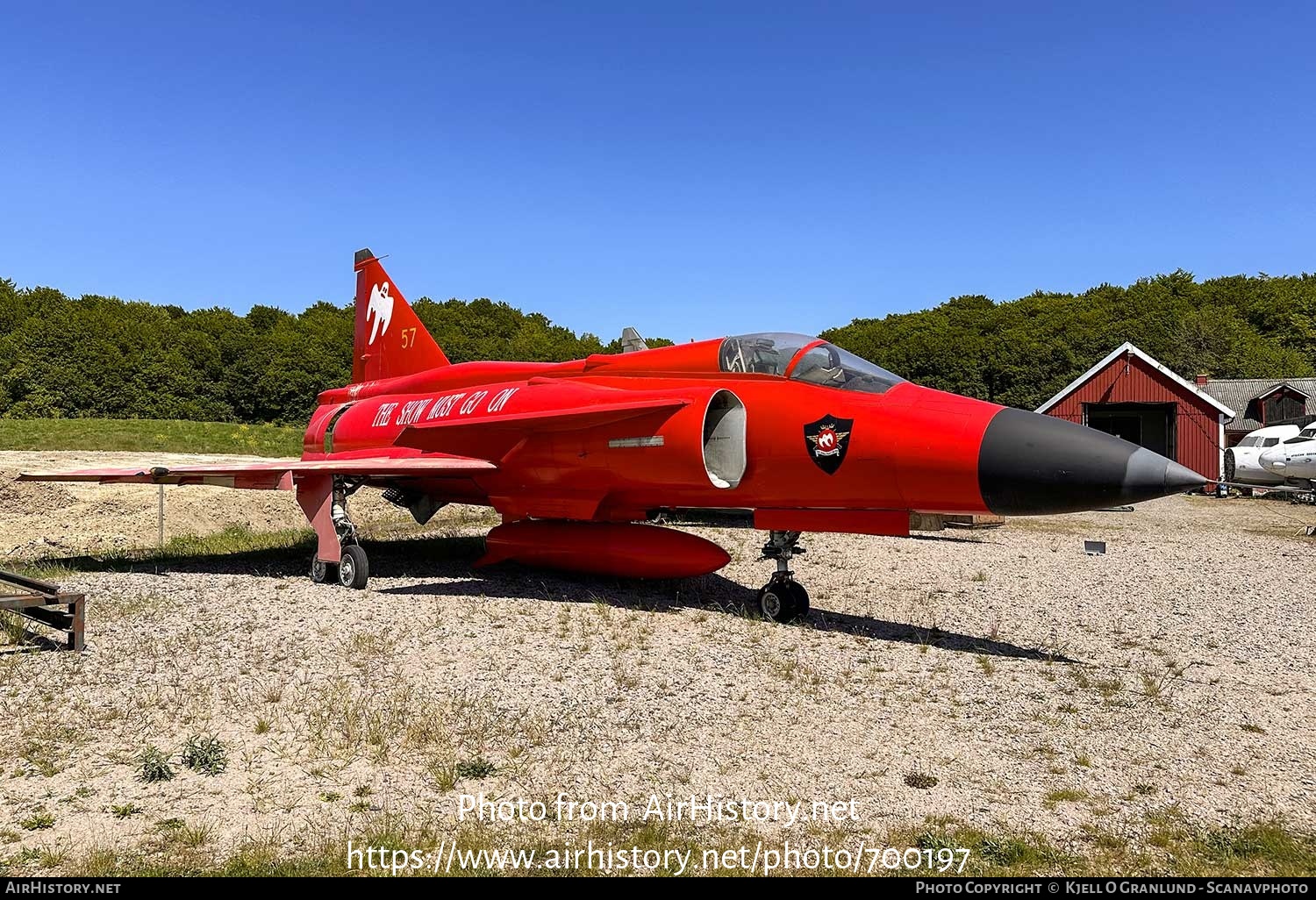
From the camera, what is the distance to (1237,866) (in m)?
3.57

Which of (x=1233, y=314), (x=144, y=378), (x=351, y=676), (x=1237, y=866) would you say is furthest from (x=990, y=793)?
(x=1233, y=314)

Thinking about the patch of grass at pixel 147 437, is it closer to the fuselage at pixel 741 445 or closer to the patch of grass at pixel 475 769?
the fuselage at pixel 741 445

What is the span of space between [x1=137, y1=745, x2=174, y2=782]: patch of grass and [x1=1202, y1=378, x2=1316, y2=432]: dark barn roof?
4110 cm

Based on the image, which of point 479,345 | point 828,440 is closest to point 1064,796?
point 828,440

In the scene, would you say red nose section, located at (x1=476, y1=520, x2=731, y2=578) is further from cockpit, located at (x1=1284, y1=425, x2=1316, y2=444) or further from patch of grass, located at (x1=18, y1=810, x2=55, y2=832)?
cockpit, located at (x1=1284, y1=425, x2=1316, y2=444)

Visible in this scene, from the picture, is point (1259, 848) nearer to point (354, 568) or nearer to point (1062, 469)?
point (1062, 469)

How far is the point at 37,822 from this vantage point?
3.91 m

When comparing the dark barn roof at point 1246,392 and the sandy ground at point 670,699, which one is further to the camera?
the dark barn roof at point 1246,392

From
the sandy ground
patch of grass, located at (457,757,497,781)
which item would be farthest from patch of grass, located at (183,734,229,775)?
patch of grass, located at (457,757,497,781)

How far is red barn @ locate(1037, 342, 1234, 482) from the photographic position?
30422mm

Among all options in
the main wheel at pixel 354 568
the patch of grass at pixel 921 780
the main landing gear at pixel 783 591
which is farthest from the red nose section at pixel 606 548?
the patch of grass at pixel 921 780

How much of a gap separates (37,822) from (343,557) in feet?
22.8

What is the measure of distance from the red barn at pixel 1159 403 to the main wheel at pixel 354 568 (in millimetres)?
27205

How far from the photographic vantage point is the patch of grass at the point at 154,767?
4.45 metres
